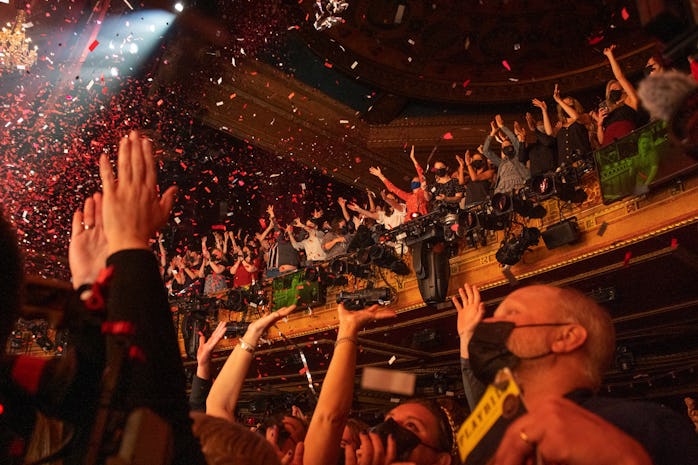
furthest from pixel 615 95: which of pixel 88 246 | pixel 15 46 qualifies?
pixel 15 46

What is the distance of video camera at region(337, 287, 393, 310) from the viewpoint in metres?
6.04

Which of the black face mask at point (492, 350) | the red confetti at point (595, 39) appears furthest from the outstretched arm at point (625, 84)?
the red confetti at point (595, 39)

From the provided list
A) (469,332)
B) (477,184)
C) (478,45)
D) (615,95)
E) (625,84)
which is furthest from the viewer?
(478,45)

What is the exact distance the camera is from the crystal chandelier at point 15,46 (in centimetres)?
802

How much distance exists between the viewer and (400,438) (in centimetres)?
184

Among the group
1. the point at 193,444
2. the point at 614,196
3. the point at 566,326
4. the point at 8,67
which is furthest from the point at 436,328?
the point at 8,67

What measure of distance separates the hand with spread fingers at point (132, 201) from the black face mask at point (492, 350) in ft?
2.56

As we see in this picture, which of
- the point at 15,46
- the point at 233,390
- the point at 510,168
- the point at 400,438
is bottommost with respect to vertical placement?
the point at 400,438

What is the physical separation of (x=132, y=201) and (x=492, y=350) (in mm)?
861

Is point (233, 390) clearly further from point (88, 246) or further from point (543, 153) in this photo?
point (543, 153)

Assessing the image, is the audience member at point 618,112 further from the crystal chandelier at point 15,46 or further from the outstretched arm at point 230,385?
the crystal chandelier at point 15,46

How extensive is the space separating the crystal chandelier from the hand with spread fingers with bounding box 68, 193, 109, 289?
320 inches

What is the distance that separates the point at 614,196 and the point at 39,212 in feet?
27.9

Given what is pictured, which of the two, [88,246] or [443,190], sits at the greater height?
[443,190]
